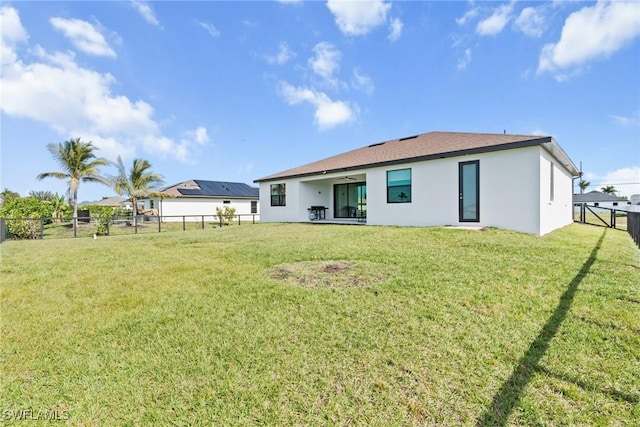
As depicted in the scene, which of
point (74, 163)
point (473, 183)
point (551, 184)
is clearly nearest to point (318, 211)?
point (473, 183)

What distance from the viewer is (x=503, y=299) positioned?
372 cm

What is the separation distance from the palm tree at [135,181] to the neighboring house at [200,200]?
145cm

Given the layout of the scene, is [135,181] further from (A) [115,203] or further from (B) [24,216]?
(A) [115,203]

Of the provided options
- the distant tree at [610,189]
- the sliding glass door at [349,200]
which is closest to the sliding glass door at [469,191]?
the sliding glass door at [349,200]

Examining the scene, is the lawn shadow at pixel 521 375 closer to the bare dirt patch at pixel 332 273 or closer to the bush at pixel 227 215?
the bare dirt patch at pixel 332 273

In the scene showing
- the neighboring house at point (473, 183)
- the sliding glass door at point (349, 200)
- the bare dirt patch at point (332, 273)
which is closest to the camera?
the bare dirt patch at point (332, 273)

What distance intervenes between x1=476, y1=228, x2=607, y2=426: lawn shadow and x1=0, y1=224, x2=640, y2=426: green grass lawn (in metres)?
0.01

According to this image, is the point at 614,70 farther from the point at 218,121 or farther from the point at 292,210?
the point at 218,121

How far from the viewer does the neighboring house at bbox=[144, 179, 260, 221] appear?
26766mm

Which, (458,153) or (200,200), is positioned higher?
(458,153)

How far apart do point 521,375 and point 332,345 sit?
1.58m

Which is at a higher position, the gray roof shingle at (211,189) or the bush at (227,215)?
A: the gray roof shingle at (211,189)

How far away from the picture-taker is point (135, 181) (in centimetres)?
2556

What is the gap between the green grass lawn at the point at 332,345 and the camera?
2092 millimetres
